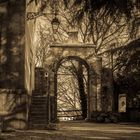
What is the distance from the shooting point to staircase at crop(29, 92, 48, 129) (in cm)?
1868

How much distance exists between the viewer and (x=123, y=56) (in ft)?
97.2

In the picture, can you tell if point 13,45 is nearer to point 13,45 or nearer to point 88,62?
point 13,45

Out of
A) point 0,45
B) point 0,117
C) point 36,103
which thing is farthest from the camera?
point 36,103

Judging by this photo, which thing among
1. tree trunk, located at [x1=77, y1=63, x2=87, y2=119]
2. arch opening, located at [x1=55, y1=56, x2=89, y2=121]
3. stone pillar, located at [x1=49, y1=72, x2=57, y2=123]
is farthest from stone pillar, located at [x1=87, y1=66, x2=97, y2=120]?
arch opening, located at [x1=55, y1=56, x2=89, y2=121]

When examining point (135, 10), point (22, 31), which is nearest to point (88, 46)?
point (22, 31)

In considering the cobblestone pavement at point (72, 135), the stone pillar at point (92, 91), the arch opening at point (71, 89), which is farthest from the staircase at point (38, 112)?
the arch opening at point (71, 89)

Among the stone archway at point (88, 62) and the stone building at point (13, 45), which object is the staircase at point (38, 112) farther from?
the stone archway at point (88, 62)

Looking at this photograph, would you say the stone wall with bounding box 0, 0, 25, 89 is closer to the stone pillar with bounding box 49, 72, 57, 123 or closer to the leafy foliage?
the stone pillar with bounding box 49, 72, 57, 123

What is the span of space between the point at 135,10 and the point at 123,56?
1919 centimetres

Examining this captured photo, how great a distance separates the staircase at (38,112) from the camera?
18678 mm

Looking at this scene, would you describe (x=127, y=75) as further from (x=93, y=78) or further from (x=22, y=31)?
(x=22, y=31)

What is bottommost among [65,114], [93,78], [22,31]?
[65,114]

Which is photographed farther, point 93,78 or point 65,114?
point 65,114

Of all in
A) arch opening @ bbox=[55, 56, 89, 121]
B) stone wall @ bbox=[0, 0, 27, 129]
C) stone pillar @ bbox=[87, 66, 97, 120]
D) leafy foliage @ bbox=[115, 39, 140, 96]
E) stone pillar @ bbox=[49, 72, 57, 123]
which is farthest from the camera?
arch opening @ bbox=[55, 56, 89, 121]
